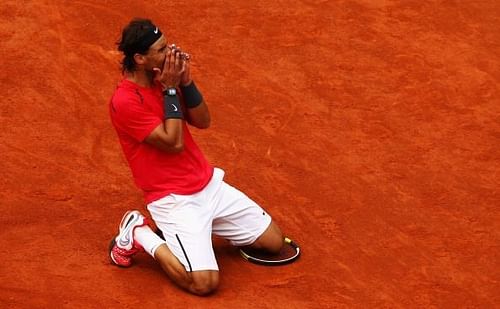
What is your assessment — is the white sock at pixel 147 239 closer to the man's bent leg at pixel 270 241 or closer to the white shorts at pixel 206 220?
the white shorts at pixel 206 220

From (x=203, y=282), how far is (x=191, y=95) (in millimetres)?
1419

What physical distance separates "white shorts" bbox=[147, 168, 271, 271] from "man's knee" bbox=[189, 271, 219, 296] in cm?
5

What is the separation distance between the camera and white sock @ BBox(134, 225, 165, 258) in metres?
8.58

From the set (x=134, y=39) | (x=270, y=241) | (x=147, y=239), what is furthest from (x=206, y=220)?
(x=134, y=39)

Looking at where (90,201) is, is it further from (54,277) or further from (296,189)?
(296,189)

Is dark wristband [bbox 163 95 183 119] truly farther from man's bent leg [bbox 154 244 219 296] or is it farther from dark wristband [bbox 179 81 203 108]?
man's bent leg [bbox 154 244 219 296]

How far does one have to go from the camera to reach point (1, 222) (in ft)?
29.7

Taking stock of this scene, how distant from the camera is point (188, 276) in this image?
27.6 feet

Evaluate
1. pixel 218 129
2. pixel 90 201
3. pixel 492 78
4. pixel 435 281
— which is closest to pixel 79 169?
pixel 90 201

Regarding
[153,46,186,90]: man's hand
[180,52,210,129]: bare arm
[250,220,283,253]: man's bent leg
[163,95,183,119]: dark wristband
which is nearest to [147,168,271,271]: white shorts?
[250,220,283,253]: man's bent leg

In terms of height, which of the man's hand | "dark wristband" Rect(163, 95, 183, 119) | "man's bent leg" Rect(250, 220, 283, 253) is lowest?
"man's bent leg" Rect(250, 220, 283, 253)

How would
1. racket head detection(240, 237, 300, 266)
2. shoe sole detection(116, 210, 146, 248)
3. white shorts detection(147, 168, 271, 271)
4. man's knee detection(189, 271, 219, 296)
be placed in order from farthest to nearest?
1. racket head detection(240, 237, 300, 266)
2. shoe sole detection(116, 210, 146, 248)
3. white shorts detection(147, 168, 271, 271)
4. man's knee detection(189, 271, 219, 296)

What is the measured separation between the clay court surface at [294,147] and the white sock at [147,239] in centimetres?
24

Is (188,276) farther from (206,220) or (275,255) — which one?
→ (275,255)
